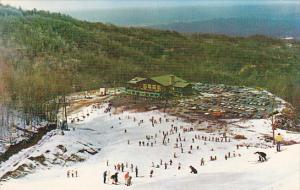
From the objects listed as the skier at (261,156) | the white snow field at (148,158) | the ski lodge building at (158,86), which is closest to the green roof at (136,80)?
the ski lodge building at (158,86)

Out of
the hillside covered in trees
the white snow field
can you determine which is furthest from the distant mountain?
the white snow field

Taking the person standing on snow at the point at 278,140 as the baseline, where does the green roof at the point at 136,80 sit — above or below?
above

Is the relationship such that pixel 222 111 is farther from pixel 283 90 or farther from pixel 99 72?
pixel 99 72

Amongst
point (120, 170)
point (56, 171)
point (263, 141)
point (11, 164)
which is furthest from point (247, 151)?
point (11, 164)

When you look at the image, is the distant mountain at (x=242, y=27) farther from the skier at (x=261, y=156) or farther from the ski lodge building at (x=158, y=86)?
the skier at (x=261, y=156)

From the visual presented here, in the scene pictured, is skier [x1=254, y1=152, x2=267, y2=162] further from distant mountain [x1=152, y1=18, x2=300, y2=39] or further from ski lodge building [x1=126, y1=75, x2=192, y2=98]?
distant mountain [x1=152, y1=18, x2=300, y2=39]

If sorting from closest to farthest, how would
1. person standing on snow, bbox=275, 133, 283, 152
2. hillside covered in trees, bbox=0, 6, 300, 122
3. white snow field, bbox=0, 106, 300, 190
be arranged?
white snow field, bbox=0, 106, 300, 190, hillside covered in trees, bbox=0, 6, 300, 122, person standing on snow, bbox=275, 133, 283, 152
